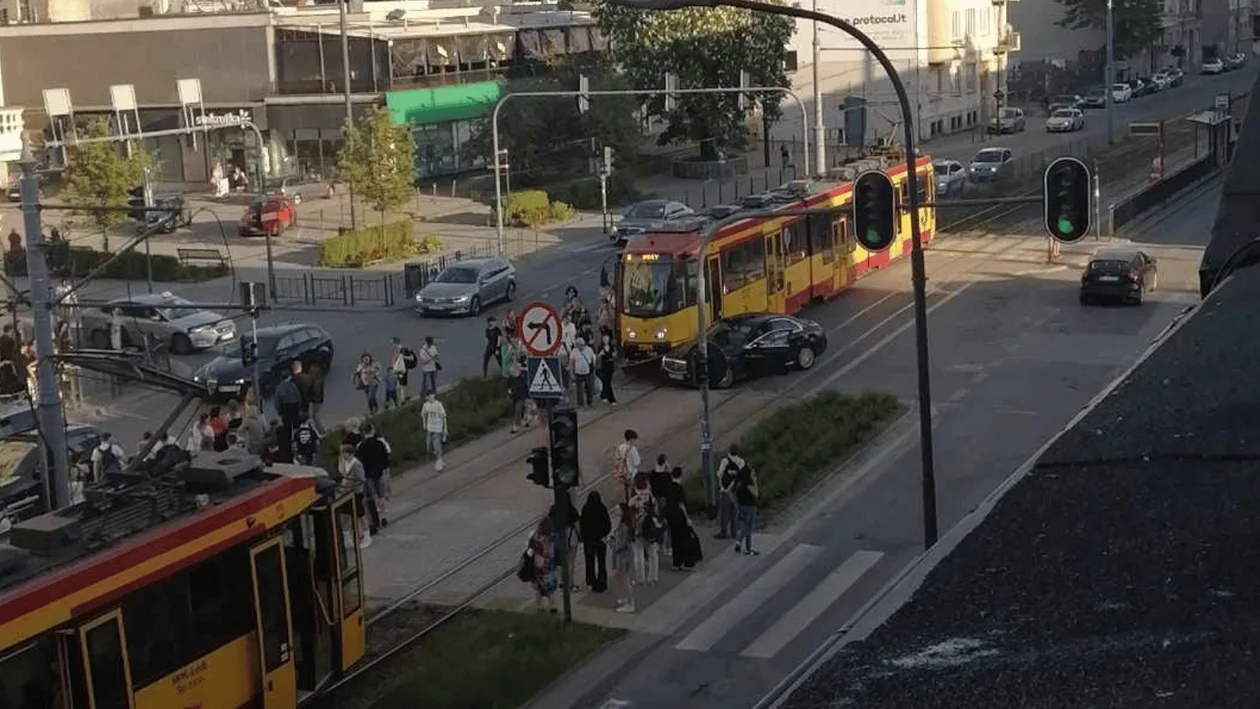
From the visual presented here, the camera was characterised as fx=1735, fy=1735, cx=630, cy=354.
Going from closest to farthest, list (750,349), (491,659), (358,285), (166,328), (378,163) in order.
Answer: (491,659)
(750,349)
(166,328)
(358,285)
(378,163)

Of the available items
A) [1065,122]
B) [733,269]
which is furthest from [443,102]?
[733,269]

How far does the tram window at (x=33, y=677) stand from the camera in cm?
1156

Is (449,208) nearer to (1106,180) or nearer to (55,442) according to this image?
(1106,180)

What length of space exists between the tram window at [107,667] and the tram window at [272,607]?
5.78 ft

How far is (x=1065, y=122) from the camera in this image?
81.5m

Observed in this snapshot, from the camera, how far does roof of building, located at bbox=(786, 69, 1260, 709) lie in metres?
5.29

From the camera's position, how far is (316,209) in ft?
197

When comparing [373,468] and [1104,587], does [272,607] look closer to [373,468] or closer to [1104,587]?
[373,468]

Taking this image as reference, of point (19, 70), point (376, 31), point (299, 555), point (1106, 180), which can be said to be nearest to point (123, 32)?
point (19, 70)

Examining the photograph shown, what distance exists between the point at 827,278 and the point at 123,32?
127 ft

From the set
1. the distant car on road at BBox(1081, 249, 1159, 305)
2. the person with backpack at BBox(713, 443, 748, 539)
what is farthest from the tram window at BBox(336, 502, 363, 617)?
the distant car on road at BBox(1081, 249, 1159, 305)

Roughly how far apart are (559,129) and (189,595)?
51075 mm

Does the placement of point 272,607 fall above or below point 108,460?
above

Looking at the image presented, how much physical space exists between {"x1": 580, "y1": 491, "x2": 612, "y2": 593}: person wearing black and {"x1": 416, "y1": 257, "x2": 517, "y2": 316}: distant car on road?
2049cm
